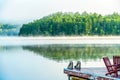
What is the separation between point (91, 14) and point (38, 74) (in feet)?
31.3

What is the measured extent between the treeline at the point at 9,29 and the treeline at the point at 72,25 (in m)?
0.38

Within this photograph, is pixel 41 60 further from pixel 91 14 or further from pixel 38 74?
pixel 91 14

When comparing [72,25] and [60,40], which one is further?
[72,25]

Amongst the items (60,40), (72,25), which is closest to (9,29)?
(60,40)

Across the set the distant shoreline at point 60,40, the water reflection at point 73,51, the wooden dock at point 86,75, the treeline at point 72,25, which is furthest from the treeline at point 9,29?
the wooden dock at point 86,75

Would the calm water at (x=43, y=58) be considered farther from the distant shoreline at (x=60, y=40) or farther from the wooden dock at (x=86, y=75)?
the wooden dock at (x=86, y=75)

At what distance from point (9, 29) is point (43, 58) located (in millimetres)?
4728

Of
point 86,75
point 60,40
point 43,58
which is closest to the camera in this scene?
point 86,75

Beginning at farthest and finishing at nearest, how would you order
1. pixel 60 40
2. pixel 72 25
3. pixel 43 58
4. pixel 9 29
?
pixel 72 25
pixel 60 40
pixel 9 29
pixel 43 58

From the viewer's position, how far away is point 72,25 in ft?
65.9

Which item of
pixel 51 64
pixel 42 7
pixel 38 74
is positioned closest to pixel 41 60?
pixel 51 64

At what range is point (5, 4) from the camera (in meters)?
20.4

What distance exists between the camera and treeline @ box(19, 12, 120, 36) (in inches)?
781

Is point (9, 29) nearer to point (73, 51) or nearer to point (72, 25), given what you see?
point (72, 25)
